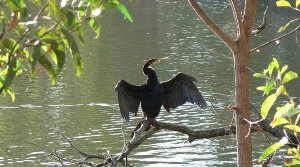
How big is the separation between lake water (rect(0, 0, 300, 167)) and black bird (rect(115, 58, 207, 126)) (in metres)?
0.39

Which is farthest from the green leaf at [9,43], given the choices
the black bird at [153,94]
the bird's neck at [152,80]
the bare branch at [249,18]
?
the bird's neck at [152,80]

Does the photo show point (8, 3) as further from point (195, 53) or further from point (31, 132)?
point (195, 53)

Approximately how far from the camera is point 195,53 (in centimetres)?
1742

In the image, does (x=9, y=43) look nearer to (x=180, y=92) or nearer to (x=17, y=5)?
→ (x=17, y=5)

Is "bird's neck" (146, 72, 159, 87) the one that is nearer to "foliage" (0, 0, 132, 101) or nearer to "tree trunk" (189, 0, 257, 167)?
"tree trunk" (189, 0, 257, 167)

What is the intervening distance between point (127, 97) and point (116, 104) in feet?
21.6

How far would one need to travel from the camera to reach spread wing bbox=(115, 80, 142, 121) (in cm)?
570

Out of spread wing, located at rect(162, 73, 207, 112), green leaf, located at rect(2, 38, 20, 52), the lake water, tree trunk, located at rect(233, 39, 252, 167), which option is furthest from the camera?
the lake water

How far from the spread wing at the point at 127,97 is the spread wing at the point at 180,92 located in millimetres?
312

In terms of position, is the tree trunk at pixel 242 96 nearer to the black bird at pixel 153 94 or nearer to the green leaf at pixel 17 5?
the green leaf at pixel 17 5

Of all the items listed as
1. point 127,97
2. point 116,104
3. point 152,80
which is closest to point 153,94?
point 152,80

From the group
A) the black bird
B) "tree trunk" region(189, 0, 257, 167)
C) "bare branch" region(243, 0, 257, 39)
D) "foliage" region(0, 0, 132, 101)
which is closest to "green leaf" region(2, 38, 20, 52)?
"foliage" region(0, 0, 132, 101)

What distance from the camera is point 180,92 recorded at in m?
5.96

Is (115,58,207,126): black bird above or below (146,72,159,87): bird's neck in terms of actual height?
below
